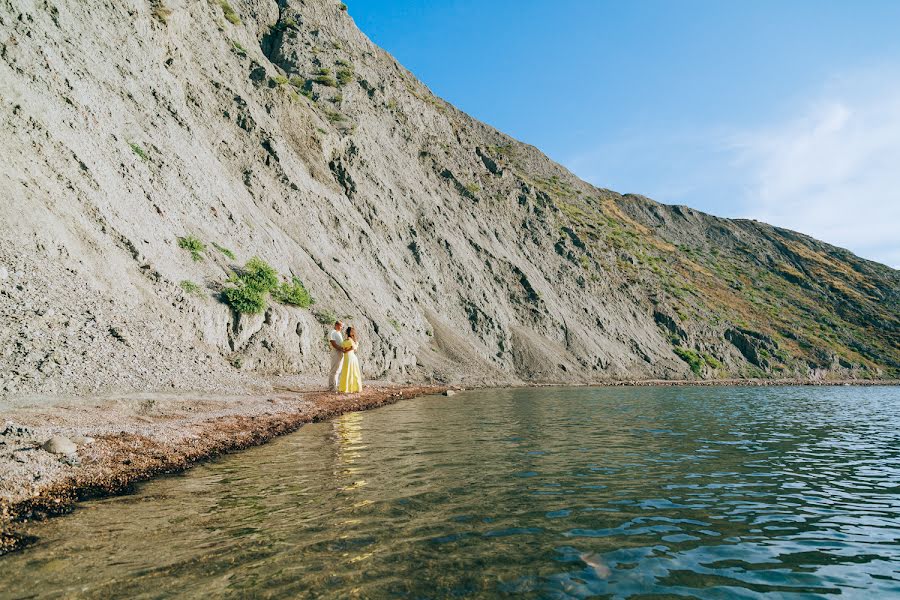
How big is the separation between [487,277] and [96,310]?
35906mm

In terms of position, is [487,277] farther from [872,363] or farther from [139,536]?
[872,363]

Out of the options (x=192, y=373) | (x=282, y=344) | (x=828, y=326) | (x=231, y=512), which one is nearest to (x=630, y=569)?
(x=231, y=512)

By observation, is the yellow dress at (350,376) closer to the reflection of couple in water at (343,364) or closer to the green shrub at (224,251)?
the reflection of couple in water at (343,364)

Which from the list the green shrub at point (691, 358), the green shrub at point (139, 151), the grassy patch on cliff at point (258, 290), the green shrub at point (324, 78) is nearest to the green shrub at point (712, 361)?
the green shrub at point (691, 358)

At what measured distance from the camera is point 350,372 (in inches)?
846

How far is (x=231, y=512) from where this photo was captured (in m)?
6.34

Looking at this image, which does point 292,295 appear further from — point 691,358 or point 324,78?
point 691,358

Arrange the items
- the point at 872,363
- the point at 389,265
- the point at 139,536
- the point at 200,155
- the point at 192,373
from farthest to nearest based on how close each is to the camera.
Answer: the point at 872,363 < the point at 389,265 < the point at 200,155 < the point at 192,373 < the point at 139,536

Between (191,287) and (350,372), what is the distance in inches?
282

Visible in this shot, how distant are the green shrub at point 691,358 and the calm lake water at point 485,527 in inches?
1753

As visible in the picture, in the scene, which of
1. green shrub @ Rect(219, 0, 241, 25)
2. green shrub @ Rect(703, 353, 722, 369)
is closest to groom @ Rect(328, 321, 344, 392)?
green shrub @ Rect(219, 0, 241, 25)

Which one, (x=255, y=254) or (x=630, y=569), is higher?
(x=255, y=254)

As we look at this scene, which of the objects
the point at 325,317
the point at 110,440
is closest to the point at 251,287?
the point at 325,317

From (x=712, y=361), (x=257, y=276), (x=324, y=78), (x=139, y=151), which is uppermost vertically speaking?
(x=324, y=78)
